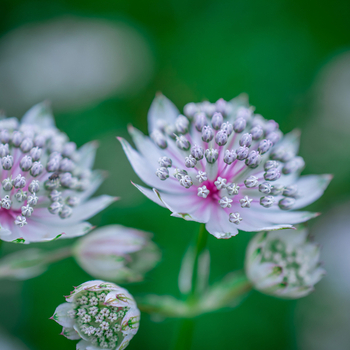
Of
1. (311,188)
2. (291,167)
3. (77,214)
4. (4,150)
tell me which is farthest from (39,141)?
(311,188)

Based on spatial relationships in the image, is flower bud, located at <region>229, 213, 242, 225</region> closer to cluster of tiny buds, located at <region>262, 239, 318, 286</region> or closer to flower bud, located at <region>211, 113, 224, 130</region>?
cluster of tiny buds, located at <region>262, 239, 318, 286</region>

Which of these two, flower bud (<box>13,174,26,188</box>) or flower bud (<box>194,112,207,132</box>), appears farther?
flower bud (<box>194,112,207,132</box>)

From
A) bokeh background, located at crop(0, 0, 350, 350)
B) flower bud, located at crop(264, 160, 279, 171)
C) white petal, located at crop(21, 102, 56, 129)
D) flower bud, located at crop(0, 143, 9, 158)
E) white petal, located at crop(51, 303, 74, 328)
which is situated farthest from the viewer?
bokeh background, located at crop(0, 0, 350, 350)

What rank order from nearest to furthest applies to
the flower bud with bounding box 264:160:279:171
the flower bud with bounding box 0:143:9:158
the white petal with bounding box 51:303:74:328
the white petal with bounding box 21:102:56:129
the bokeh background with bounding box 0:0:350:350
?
the white petal with bounding box 51:303:74:328 < the flower bud with bounding box 0:143:9:158 < the flower bud with bounding box 264:160:279:171 < the white petal with bounding box 21:102:56:129 < the bokeh background with bounding box 0:0:350:350

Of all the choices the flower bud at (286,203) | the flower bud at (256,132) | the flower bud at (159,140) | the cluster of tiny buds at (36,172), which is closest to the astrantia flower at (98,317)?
the cluster of tiny buds at (36,172)

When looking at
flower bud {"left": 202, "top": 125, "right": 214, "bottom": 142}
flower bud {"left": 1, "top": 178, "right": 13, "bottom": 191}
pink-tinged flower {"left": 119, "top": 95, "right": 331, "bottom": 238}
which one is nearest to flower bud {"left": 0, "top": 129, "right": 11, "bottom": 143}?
flower bud {"left": 1, "top": 178, "right": 13, "bottom": 191}

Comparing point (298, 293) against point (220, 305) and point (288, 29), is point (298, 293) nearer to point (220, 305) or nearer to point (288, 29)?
point (220, 305)

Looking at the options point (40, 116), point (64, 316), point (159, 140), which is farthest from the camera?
point (40, 116)

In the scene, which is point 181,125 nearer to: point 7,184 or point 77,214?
point 77,214
